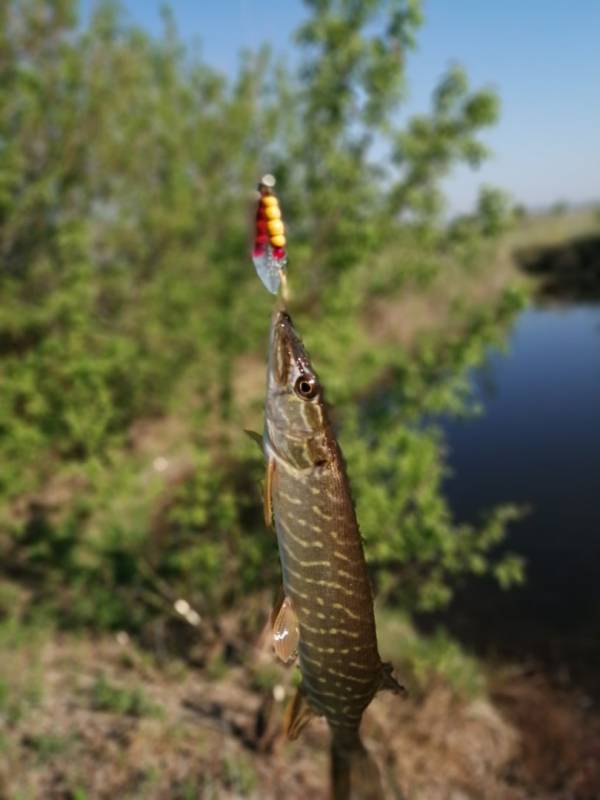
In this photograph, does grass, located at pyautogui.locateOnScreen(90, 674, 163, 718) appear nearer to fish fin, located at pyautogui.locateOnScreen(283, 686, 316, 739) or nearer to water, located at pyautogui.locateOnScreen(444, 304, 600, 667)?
water, located at pyautogui.locateOnScreen(444, 304, 600, 667)

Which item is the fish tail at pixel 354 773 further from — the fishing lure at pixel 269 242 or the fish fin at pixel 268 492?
the fishing lure at pixel 269 242

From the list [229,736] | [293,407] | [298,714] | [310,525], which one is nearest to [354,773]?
[298,714]

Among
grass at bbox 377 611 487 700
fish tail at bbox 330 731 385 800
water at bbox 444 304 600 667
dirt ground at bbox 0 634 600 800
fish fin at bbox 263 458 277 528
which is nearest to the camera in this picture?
fish fin at bbox 263 458 277 528

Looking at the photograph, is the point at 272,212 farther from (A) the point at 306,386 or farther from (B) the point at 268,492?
(B) the point at 268,492

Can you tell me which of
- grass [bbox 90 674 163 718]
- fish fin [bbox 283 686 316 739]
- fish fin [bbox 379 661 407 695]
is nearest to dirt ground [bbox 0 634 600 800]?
grass [bbox 90 674 163 718]

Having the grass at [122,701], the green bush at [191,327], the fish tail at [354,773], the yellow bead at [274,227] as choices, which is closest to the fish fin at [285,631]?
the fish tail at [354,773]

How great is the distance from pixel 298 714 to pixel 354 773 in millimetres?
392

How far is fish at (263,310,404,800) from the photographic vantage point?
4.75 feet

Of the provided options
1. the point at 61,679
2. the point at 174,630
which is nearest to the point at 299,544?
the point at 61,679

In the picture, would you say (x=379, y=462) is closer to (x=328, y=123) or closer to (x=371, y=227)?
(x=371, y=227)

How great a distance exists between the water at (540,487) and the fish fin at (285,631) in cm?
499

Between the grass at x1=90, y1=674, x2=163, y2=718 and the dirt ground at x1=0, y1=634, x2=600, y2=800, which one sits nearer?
the dirt ground at x1=0, y1=634, x2=600, y2=800

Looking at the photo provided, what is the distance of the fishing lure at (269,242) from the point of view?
148cm

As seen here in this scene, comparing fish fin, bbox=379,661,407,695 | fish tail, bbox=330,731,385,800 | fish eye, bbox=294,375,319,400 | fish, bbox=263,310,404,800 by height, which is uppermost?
fish eye, bbox=294,375,319,400
